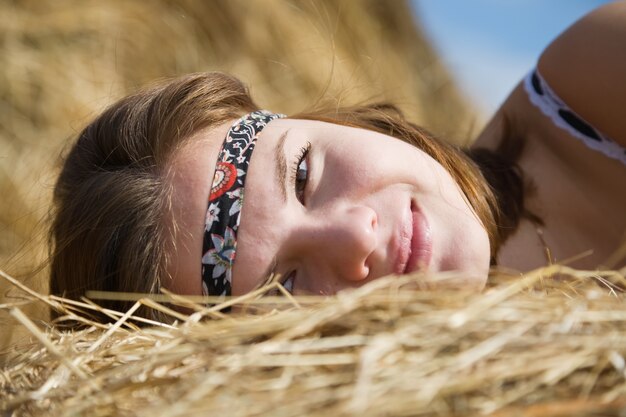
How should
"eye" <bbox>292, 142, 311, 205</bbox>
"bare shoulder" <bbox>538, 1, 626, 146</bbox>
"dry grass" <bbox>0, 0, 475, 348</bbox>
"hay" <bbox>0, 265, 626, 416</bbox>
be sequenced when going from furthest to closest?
"dry grass" <bbox>0, 0, 475, 348</bbox> → "bare shoulder" <bbox>538, 1, 626, 146</bbox> → "eye" <bbox>292, 142, 311, 205</bbox> → "hay" <bbox>0, 265, 626, 416</bbox>

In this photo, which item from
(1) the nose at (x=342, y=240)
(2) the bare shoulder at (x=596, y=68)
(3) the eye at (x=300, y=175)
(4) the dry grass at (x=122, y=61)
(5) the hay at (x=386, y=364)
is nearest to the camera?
(5) the hay at (x=386, y=364)

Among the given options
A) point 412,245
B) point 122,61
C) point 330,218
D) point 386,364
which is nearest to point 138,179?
point 330,218

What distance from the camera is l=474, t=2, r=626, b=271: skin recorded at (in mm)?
1594

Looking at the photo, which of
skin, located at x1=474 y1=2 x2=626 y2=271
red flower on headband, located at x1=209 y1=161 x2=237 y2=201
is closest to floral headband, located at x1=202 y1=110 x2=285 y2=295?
red flower on headband, located at x1=209 y1=161 x2=237 y2=201

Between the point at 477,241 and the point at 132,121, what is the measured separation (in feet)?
2.56

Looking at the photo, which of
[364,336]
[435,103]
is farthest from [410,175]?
[435,103]

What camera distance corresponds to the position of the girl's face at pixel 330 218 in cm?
107

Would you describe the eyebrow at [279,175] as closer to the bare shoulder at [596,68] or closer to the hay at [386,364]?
the hay at [386,364]

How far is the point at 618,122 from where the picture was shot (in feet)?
5.27

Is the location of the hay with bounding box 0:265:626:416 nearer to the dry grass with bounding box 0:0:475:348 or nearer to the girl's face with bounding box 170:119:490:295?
the girl's face with bounding box 170:119:490:295

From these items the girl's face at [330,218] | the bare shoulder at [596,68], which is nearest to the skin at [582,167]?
the bare shoulder at [596,68]

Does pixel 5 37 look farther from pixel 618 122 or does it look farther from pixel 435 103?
pixel 435 103

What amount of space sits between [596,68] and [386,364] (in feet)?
4.23

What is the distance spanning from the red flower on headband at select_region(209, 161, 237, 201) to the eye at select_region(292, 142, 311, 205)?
112mm
